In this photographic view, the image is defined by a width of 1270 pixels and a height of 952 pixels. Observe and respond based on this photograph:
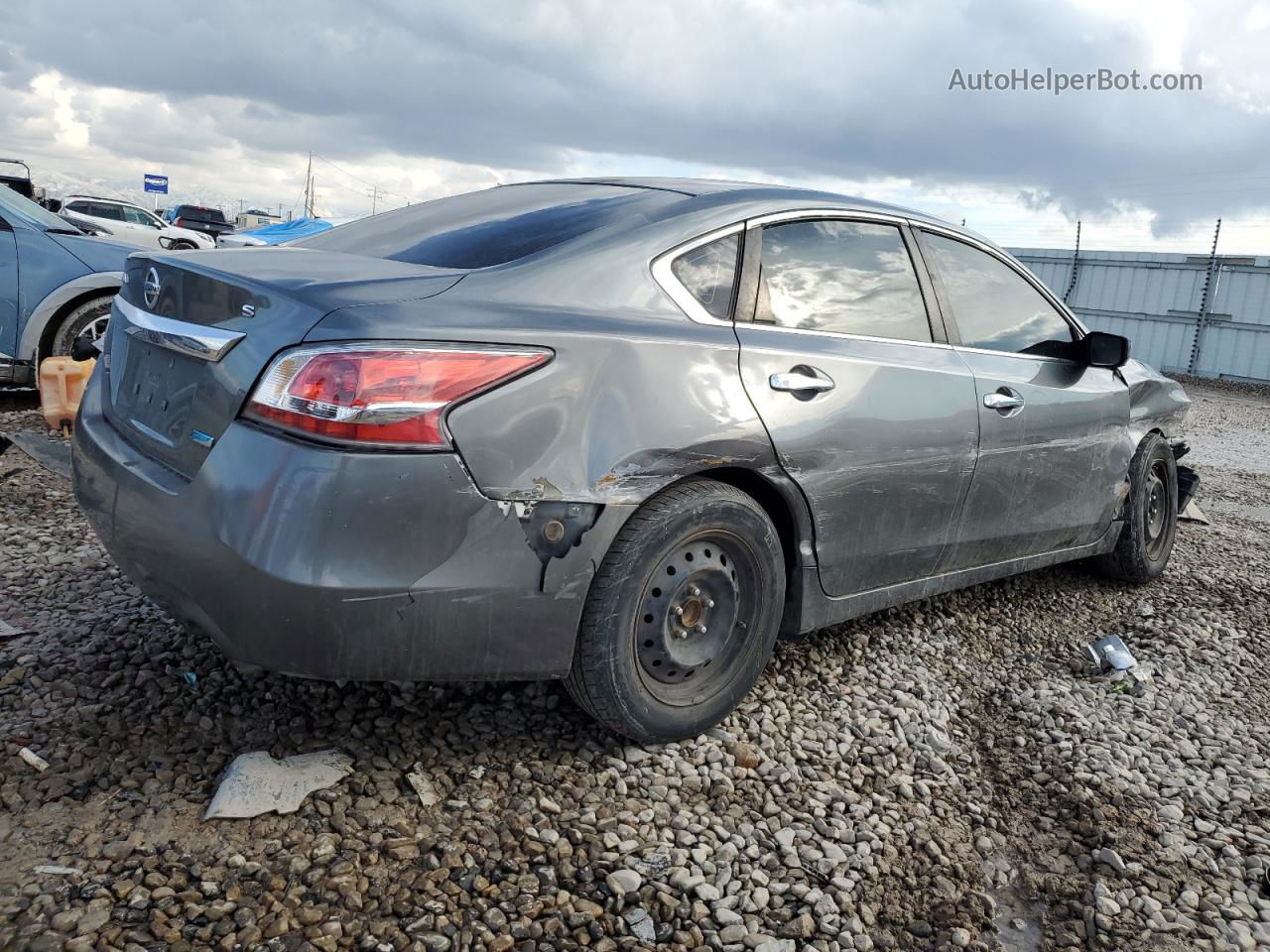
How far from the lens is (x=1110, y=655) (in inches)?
148

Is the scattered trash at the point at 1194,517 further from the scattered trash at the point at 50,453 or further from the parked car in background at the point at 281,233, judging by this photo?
the parked car in background at the point at 281,233

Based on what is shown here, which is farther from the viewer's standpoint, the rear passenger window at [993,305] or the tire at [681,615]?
the rear passenger window at [993,305]

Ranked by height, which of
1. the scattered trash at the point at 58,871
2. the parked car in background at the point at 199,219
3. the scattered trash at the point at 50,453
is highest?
the parked car in background at the point at 199,219

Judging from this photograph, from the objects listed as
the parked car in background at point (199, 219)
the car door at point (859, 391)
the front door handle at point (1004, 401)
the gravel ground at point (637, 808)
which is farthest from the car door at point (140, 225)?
the front door handle at point (1004, 401)

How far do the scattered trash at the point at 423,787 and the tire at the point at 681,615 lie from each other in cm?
44

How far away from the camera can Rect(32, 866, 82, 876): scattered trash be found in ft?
6.89

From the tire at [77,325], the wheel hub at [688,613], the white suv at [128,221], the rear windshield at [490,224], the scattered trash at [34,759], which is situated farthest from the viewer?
the white suv at [128,221]

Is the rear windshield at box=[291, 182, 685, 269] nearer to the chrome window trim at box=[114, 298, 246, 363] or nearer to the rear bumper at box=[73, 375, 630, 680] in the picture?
the chrome window trim at box=[114, 298, 246, 363]

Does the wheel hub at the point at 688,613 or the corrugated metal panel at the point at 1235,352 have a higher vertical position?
the corrugated metal panel at the point at 1235,352

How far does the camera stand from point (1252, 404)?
1533 centimetres

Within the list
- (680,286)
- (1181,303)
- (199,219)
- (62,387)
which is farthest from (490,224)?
(199,219)

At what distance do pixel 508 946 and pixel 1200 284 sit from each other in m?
20.9

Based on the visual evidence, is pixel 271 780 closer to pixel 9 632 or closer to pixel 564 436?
pixel 564 436

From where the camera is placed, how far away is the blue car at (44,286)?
6746 mm
